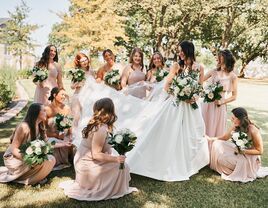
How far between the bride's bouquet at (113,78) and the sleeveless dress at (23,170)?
9.71 ft

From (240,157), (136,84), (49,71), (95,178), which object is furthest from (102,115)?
(49,71)

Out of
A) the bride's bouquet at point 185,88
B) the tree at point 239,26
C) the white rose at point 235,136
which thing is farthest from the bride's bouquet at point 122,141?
the tree at point 239,26

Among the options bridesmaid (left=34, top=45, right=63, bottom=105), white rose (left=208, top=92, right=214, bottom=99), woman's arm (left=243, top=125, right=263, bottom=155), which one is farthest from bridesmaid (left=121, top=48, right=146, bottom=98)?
woman's arm (left=243, top=125, right=263, bottom=155)

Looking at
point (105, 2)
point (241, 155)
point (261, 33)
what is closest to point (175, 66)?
point (241, 155)

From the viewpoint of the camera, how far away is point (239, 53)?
55.5m

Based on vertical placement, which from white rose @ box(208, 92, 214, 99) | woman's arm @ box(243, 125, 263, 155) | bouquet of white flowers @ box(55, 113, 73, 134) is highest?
white rose @ box(208, 92, 214, 99)

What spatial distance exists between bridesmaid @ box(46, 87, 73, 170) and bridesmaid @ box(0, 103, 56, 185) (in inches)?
34.4

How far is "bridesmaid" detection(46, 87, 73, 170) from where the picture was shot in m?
6.53

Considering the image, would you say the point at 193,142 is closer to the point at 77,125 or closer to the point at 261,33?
the point at 77,125

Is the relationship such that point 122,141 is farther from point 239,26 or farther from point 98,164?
point 239,26

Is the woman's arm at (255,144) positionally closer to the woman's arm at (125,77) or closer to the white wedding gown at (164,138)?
the white wedding gown at (164,138)

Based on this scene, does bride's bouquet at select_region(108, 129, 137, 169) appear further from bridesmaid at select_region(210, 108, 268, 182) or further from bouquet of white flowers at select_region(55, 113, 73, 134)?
bridesmaid at select_region(210, 108, 268, 182)

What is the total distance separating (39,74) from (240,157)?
4857 mm

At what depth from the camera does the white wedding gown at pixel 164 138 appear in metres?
6.19
